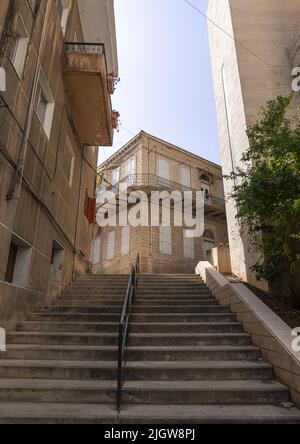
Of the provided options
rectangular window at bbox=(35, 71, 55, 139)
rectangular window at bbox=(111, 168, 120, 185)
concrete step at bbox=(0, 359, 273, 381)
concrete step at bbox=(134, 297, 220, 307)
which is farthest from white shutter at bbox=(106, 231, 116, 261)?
concrete step at bbox=(0, 359, 273, 381)

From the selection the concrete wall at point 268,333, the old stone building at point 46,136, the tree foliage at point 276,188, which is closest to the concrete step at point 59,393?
the old stone building at point 46,136

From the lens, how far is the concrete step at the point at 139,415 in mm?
3051

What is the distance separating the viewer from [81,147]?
34.1ft

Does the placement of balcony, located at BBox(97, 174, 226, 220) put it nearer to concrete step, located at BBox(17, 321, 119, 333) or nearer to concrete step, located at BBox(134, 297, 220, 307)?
concrete step, located at BBox(134, 297, 220, 307)

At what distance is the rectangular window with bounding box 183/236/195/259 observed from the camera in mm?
18000

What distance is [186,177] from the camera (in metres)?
20.5

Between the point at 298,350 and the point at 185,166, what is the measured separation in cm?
1803

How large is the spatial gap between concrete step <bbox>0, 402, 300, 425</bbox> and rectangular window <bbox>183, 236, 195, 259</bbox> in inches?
577

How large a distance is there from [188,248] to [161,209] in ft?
9.87

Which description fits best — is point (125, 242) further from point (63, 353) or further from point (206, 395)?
point (206, 395)

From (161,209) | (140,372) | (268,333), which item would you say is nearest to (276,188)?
(268,333)

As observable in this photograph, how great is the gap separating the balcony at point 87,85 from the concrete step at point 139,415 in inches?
302

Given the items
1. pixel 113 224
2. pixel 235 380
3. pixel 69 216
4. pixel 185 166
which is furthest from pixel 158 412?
pixel 185 166

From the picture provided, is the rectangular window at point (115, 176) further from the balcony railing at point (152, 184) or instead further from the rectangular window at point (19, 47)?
the rectangular window at point (19, 47)
